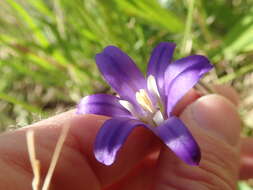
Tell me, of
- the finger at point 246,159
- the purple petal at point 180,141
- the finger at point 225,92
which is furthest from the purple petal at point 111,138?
the finger at point 246,159

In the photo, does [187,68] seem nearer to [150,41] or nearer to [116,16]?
[116,16]

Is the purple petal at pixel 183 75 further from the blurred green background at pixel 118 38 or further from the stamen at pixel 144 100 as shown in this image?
the blurred green background at pixel 118 38

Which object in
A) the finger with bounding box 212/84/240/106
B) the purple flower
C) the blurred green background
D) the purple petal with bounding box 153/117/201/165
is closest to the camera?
the purple petal with bounding box 153/117/201/165

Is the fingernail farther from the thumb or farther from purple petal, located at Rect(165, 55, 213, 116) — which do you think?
purple petal, located at Rect(165, 55, 213, 116)

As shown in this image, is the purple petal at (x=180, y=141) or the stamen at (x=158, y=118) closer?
the purple petal at (x=180, y=141)

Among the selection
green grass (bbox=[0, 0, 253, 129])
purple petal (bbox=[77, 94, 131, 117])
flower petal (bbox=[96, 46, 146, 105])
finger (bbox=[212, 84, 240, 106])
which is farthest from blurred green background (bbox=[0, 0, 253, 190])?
purple petal (bbox=[77, 94, 131, 117])

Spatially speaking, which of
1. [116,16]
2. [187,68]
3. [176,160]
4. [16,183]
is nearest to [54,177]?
[16,183]
